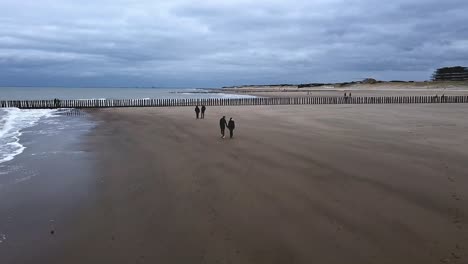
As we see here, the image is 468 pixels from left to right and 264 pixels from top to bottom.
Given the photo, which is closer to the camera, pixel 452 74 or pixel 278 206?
pixel 278 206

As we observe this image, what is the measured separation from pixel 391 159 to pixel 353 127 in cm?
972

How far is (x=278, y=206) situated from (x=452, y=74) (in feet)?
482

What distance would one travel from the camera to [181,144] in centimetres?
1773

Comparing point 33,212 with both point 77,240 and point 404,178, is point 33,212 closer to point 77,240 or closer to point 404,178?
point 77,240

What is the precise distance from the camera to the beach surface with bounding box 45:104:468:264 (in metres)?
6.43

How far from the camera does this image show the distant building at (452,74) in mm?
128375

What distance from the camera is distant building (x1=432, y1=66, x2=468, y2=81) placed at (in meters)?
128

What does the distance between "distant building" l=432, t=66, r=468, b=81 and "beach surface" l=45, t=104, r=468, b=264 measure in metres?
133

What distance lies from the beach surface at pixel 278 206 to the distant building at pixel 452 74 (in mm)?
132955

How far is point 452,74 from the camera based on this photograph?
433 ft

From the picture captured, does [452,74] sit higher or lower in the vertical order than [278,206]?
higher

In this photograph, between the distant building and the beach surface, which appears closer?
the beach surface

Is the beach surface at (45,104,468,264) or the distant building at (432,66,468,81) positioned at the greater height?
the distant building at (432,66,468,81)

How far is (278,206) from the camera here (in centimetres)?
870
